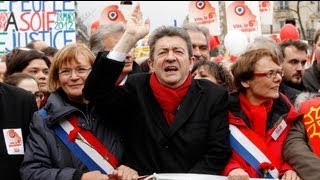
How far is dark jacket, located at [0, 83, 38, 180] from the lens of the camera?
4.29 m

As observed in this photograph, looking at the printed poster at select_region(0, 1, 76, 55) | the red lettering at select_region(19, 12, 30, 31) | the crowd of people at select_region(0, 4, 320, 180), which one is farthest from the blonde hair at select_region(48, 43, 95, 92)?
the red lettering at select_region(19, 12, 30, 31)

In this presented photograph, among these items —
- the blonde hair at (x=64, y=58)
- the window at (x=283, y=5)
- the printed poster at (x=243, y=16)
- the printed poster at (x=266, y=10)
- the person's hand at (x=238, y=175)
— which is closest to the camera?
the person's hand at (x=238, y=175)

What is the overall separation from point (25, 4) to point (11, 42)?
3.09 ft

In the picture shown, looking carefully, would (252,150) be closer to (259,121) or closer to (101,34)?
(259,121)

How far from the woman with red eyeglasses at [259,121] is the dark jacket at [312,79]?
1209 millimetres

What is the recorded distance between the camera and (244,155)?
4.25m

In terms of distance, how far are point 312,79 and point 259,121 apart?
5.07 feet

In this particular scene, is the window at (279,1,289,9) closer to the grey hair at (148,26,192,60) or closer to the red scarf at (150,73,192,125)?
the grey hair at (148,26,192,60)

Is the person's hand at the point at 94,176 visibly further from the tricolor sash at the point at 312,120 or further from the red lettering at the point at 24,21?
the red lettering at the point at 24,21

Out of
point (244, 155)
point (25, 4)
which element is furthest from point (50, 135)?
point (25, 4)

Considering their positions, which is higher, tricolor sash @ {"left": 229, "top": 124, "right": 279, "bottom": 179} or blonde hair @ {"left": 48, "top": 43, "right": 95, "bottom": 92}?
blonde hair @ {"left": 48, "top": 43, "right": 95, "bottom": 92}

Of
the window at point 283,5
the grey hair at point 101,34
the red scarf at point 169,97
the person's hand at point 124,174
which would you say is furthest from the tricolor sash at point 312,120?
the window at point 283,5

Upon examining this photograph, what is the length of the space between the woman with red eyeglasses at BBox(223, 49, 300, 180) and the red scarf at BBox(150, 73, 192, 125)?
1.15 ft

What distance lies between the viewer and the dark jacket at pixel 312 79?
557cm
